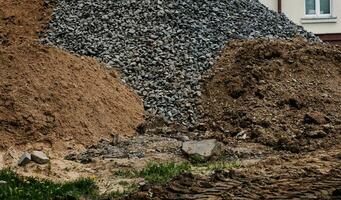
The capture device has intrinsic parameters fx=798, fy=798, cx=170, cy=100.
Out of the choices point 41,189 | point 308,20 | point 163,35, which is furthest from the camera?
point 308,20

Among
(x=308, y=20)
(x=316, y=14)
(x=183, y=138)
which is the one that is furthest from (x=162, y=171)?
Result: (x=316, y=14)

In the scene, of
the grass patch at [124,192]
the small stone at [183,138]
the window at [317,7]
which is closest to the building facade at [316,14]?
the window at [317,7]

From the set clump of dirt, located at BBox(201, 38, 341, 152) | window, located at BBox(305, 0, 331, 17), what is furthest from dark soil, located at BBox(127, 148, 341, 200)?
window, located at BBox(305, 0, 331, 17)

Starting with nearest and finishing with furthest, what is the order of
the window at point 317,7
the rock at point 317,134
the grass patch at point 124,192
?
the grass patch at point 124,192 < the rock at point 317,134 < the window at point 317,7

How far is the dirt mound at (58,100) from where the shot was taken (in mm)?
11453

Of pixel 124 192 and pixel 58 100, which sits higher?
pixel 58 100

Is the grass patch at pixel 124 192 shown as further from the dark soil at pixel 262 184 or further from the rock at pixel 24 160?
the rock at pixel 24 160

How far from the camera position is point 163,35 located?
50.2 ft

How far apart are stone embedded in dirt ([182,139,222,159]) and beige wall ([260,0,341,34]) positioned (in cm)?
1172

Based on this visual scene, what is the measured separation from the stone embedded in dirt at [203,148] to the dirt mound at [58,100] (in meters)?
1.55

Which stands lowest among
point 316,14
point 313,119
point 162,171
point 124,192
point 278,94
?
point 124,192

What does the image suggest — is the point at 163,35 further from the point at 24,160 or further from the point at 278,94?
the point at 24,160

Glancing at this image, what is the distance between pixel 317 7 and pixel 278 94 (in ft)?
32.8

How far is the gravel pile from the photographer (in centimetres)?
1377
